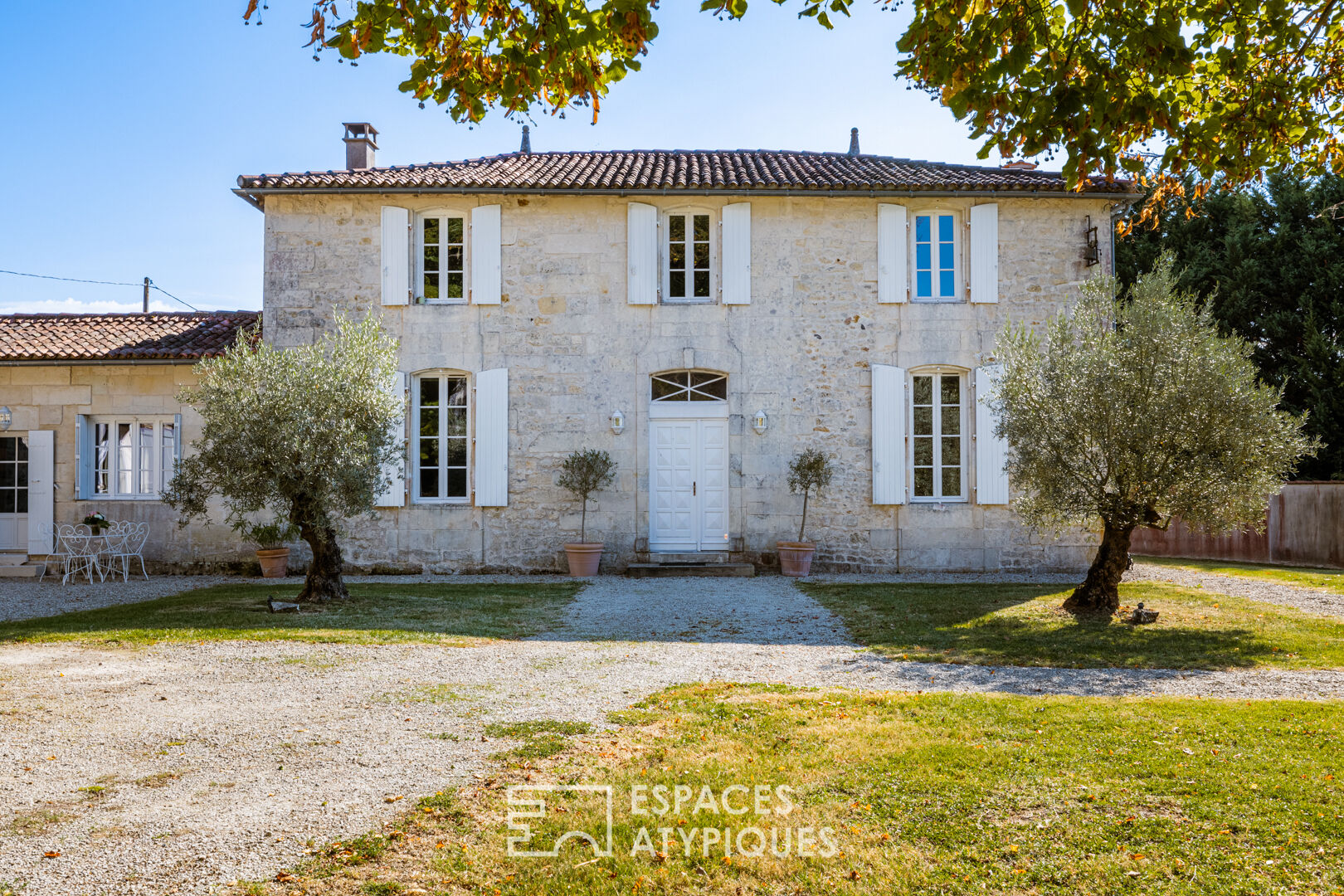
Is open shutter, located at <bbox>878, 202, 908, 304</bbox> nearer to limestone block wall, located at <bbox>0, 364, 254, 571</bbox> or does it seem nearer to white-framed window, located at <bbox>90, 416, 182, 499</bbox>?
limestone block wall, located at <bbox>0, 364, 254, 571</bbox>

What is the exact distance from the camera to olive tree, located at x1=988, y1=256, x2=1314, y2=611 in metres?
8.36

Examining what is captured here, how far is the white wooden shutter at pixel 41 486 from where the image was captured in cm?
1263

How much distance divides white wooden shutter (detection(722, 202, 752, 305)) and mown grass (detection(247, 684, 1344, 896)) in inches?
339

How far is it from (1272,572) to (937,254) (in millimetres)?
6722

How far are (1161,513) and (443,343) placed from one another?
9.04 metres

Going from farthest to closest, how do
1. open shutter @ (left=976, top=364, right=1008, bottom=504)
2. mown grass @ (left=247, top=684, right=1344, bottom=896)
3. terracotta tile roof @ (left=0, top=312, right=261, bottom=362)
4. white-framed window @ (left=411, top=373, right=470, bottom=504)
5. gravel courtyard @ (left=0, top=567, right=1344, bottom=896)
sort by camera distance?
white-framed window @ (left=411, top=373, right=470, bottom=504) < open shutter @ (left=976, top=364, right=1008, bottom=504) < terracotta tile roof @ (left=0, top=312, right=261, bottom=362) < gravel courtyard @ (left=0, top=567, right=1344, bottom=896) < mown grass @ (left=247, top=684, right=1344, bottom=896)

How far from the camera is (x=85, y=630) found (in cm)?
792

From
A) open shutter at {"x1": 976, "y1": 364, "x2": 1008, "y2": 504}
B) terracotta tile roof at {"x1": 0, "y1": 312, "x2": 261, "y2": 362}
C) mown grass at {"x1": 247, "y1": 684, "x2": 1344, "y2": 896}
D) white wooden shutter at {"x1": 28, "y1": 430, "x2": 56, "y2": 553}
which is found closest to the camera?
mown grass at {"x1": 247, "y1": 684, "x2": 1344, "y2": 896}

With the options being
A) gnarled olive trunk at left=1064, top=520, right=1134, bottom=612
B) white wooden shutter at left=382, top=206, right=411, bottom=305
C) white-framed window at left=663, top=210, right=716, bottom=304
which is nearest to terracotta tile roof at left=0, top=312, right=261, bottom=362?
white wooden shutter at left=382, top=206, right=411, bottom=305

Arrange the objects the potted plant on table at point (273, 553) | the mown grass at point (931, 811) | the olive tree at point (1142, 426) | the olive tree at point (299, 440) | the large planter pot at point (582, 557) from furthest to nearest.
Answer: the large planter pot at point (582, 557), the potted plant on table at point (273, 553), the olive tree at point (299, 440), the olive tree at point (1142, 426), the mown grass at point (931, 811)

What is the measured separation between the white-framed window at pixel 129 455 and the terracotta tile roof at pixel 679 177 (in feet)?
11.8

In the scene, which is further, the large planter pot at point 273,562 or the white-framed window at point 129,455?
the white-framed window at point 129,455

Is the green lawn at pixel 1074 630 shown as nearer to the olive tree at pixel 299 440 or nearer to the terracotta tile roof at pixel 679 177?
the olive tree at pixel 299 440

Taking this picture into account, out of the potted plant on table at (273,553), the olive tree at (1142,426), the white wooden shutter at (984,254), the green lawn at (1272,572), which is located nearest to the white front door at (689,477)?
the white wooden shutter at (984,254)
